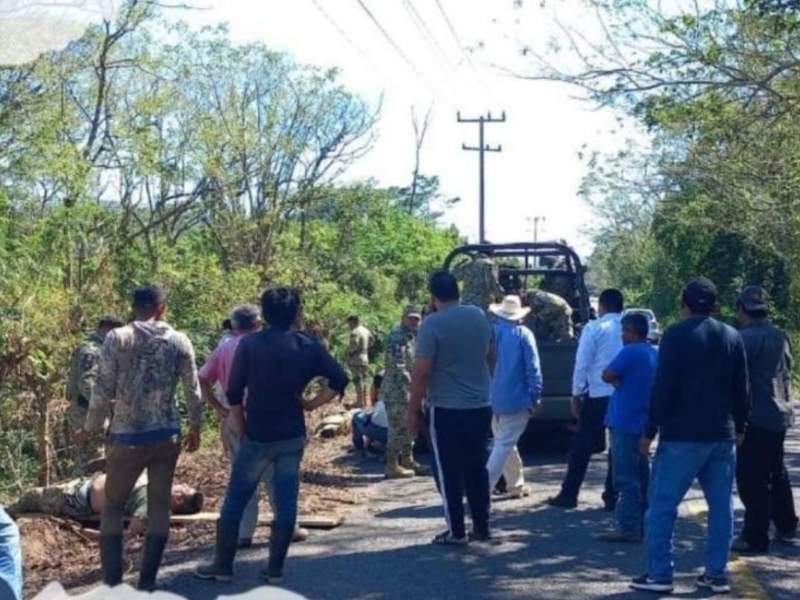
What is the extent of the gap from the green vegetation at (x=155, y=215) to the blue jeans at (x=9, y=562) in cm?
767

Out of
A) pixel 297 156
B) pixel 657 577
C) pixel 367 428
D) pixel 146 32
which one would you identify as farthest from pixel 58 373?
pixel 297 156

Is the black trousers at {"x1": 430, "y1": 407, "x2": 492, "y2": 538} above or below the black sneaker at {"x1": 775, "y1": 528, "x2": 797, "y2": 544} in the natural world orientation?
above

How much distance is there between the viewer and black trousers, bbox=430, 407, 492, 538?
9.32m

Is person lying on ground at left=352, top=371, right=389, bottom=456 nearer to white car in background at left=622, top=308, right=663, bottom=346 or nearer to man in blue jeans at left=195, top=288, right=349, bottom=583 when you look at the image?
white car in background at left=622, top=308, right=663, bottom=346

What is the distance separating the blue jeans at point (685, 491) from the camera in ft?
26.1

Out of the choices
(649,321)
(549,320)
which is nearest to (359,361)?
(549,320)

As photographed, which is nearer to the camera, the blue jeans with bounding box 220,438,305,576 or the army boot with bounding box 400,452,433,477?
the blue jeans with bounding box 220,438,305,576

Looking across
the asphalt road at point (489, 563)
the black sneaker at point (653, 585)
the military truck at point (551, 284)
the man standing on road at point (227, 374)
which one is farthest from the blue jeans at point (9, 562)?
the military truck at point (551, 284)

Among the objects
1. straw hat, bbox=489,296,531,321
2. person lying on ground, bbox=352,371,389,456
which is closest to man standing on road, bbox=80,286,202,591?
straw hat, bbox=489,296,531,321

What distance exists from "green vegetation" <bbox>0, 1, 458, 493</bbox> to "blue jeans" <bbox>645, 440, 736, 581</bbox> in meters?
7.53

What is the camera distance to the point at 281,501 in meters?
8.27

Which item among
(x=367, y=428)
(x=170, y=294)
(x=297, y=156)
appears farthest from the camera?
(x=297, y=156)

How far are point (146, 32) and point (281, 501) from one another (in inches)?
607

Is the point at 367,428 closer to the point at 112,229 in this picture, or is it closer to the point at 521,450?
the point at 521,450
